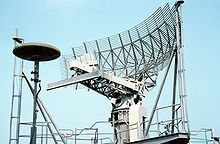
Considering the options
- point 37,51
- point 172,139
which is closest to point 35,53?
point 37,51

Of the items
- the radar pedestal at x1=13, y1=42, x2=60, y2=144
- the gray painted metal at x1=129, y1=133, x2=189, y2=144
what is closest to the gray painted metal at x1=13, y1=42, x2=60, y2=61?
the radar pedestal at x1=13, y1=42, x2=60, y2=144

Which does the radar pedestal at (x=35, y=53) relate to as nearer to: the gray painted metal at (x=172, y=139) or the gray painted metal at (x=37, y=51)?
the gray painted metal at (x=37, y=51)

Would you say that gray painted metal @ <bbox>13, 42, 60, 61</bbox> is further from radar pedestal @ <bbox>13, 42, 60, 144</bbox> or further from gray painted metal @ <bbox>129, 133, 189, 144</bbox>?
gray painted metal @ <bbox>129, 133, 189, 144</bbox>

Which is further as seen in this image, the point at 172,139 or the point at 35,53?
the point at 172,139

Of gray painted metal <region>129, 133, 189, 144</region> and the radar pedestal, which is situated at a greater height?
the radar pedestal

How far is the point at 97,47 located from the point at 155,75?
5.39 meters

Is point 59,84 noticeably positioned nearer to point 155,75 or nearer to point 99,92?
point 99,92

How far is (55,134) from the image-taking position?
21344 millimetres

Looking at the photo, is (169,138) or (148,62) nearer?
(169,138)

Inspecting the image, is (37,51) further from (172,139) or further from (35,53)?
(172,139)

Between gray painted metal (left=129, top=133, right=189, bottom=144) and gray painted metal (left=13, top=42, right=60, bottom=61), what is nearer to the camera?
gray painted metal (left=13, top=42, right=60, bottom=61)

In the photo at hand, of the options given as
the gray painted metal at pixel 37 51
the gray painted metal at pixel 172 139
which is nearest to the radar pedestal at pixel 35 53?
the gray painted metal at pixel 37 51

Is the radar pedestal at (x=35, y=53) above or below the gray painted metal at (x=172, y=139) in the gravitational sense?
above

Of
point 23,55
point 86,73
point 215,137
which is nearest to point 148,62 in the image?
point 86,73
